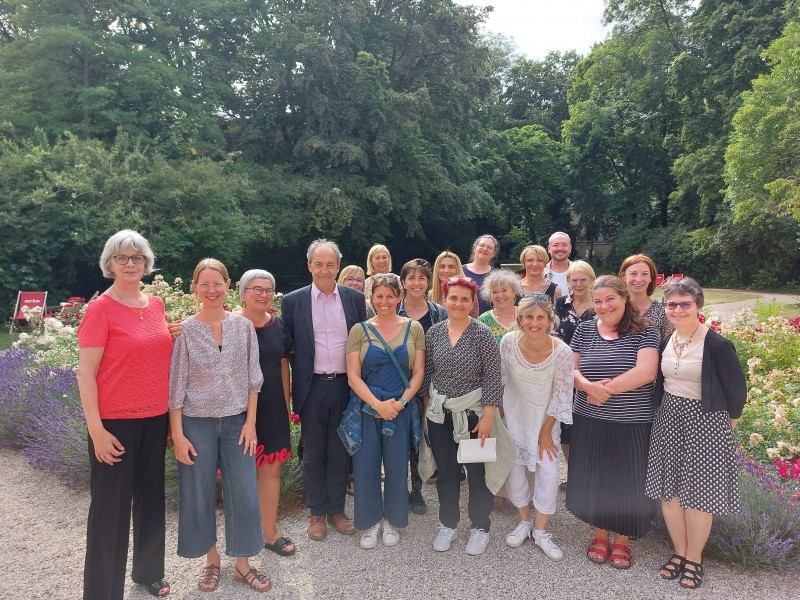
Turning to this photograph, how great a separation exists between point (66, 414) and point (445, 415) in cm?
355

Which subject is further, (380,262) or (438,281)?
(380,262)

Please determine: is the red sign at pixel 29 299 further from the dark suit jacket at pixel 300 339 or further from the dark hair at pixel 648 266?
the dark hair at pixel 648 266

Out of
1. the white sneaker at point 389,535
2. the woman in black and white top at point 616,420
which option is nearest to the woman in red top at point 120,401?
the white sneaker at point 389,535

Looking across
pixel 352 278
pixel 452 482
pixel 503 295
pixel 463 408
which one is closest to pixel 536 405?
pixel 463 408

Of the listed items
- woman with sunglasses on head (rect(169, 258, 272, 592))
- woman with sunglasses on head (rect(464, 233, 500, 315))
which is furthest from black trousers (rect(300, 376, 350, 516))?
woman with sunglasses on head (rect(464, 233, 500, 315))

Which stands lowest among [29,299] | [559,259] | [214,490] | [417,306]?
[29,299]

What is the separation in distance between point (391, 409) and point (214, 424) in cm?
109

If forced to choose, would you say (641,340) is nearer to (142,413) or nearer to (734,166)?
(142,413)

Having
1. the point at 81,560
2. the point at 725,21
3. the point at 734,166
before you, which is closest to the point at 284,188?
the point at 734,166

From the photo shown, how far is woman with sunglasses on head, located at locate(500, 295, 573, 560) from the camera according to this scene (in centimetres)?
347

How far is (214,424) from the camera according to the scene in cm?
304

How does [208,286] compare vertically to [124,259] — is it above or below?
below

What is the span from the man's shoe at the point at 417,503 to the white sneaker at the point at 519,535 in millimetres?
736

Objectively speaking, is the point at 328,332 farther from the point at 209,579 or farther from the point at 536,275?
the point at 536,275
